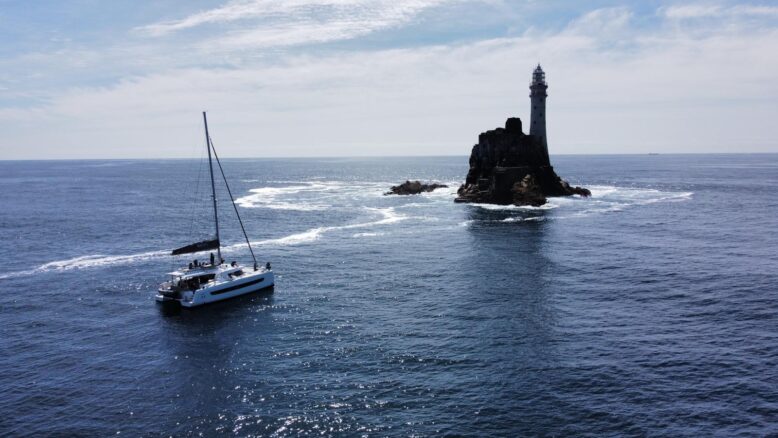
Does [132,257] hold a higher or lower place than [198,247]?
lower

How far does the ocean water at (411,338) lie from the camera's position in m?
29.1

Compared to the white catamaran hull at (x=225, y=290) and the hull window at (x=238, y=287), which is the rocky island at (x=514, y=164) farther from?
the hull window at (x=238, y=287)

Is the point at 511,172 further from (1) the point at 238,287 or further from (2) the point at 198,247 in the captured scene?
(1) the point at 238,287

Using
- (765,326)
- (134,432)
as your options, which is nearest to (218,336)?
(134,432)

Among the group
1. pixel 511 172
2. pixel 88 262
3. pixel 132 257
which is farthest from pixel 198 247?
pixel 511 172

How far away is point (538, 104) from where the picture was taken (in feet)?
428

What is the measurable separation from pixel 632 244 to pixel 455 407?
168 ft

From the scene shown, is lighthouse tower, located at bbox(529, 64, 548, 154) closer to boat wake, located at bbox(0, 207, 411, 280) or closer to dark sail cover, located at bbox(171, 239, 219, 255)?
boat wake, located at bbox(0, 207, 411, 280)

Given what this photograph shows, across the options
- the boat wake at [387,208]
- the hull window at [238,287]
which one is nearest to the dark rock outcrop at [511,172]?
the boat wake at [387,208]

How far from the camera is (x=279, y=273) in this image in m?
60.8

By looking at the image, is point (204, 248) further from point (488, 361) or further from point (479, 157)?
→ point (479, 157)

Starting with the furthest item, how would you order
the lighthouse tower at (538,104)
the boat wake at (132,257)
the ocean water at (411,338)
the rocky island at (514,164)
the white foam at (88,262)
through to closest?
the lighthouse tower at (538,104) → the rocky island at (514,164) → the boat wake at (132,257) → the white foam at (88,262) → the ocean water at (411,338)

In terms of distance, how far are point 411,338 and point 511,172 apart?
86.1m

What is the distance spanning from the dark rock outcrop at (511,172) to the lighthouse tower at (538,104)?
271cm
